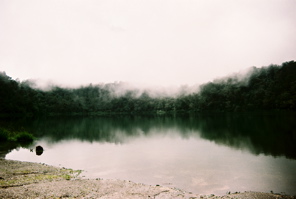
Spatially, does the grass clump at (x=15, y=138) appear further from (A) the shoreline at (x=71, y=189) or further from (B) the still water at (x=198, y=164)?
(A) the shoreline at (x=71, y=189)

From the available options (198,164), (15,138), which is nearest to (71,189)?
(198,164)

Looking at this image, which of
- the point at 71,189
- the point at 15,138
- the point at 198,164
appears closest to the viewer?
the point at 71,189

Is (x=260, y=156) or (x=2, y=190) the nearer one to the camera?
(x=2, y=190)

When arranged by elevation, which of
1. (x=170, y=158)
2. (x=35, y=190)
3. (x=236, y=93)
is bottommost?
(x=170, y=158)

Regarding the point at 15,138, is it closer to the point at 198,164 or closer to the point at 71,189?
the point at 71,189

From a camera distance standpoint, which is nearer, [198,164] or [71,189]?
[71,189]

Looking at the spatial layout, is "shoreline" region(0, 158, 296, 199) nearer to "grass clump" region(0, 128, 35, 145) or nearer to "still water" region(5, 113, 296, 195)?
"still water" region(5, 113, 296, 195)

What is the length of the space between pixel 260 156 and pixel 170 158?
38.0 feet

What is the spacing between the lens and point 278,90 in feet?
476

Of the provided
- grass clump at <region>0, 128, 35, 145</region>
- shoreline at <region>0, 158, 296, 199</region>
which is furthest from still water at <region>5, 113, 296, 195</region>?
grass clump at <region>0, 128, 35, 145</region>

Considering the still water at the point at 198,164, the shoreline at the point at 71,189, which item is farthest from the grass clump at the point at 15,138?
the shoreline at the point at 71,189

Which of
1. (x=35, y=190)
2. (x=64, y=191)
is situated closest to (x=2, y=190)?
(x=35, y=190)

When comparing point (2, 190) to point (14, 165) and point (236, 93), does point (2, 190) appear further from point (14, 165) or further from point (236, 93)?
point (236, 93)

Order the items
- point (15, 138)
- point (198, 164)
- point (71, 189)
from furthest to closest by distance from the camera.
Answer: point (15, 138) < point (198, 164) < point (71, 189)
